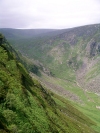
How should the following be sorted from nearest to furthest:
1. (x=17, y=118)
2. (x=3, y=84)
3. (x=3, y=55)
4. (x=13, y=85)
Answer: (x=17, y=118), (x=3, y=84), (x=13, y=85), (x=3, y=55)

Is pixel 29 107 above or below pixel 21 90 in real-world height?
below

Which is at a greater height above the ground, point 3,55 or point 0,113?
point 3,55

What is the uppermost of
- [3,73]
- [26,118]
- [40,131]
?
[3,73]

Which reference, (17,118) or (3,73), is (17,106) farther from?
(3,73)

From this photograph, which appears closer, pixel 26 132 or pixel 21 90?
pixel 26 132

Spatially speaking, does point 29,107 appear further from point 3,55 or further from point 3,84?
point 3,55

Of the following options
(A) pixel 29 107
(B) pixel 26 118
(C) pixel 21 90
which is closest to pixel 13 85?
(C) pixel 21 90

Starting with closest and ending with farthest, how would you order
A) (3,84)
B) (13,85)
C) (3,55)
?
(3,84) → (13,85) → (3,55)

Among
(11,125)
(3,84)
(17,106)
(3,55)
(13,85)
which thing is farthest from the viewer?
(3,55)

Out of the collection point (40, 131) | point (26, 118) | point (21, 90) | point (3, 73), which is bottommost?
point (40, 131)
